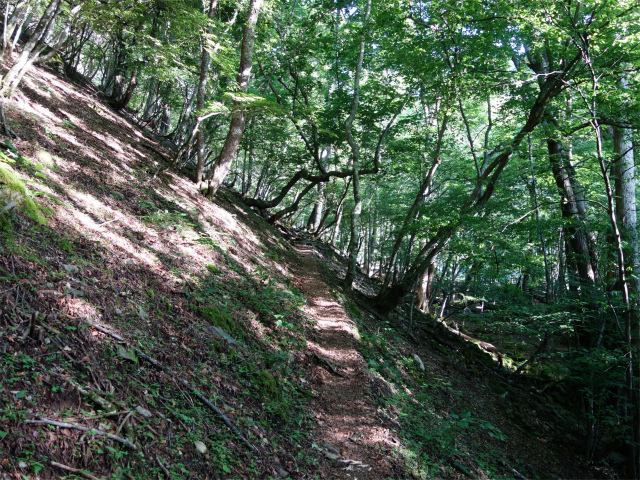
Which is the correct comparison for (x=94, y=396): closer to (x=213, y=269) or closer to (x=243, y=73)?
(x=213, y=269)

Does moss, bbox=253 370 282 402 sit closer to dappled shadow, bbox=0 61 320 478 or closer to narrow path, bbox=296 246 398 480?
dappled shadow, bbox=0 61 320 478

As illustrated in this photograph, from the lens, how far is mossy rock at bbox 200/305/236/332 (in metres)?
5.12

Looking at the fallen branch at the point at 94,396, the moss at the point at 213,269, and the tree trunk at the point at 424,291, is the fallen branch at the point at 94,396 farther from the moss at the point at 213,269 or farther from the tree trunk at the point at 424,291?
the tree trunk at the point at 424,291

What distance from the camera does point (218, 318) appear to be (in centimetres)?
526

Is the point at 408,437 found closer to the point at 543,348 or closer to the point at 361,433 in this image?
the point at 361,433

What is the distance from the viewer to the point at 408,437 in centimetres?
557

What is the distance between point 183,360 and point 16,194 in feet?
8.42

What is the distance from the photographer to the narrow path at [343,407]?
14.6 feet

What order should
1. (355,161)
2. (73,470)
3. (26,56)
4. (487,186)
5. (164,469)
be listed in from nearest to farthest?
(73,470) → (164,469) → (26,56) → (487,186) → (355,161)

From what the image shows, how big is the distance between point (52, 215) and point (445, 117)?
975 centimetres

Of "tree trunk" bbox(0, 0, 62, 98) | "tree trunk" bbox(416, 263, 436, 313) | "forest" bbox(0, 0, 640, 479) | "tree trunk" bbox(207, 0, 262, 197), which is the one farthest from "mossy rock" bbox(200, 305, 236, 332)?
"tree trunk" bbox(416, 263, 436, 313)

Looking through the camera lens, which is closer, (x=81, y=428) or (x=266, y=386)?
(x=81, y=428)

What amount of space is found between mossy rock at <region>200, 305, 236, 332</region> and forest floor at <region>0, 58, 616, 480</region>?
30mm

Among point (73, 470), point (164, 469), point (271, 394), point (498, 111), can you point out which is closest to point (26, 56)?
point (271, 394)
